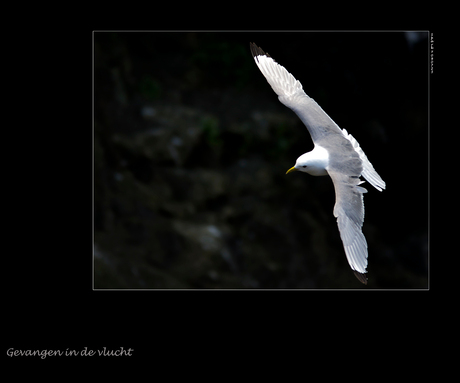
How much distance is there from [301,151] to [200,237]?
47.1 inches

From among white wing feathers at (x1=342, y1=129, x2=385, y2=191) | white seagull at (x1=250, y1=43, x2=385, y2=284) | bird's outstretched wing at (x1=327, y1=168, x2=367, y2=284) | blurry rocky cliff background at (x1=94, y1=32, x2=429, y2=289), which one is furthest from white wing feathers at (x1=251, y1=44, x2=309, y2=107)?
blurry rocky cliff background at (x1=94, y1=32, x2=429, y2=289)

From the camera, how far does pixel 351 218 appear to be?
2.08 meters

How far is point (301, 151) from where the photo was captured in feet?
14.8

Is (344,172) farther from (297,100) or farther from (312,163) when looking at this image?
(297,100)

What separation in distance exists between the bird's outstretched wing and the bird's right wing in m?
0.25

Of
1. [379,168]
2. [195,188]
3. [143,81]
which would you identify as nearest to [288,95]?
→ [379,168]

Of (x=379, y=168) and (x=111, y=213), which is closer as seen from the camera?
Result: (x=379, y=168)

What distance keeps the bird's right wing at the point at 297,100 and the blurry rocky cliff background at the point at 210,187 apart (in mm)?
2082

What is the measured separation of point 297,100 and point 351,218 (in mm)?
621

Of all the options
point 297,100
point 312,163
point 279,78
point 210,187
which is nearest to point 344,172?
point 312,163

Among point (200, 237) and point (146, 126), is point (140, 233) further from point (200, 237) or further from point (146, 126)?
point (146, 126)

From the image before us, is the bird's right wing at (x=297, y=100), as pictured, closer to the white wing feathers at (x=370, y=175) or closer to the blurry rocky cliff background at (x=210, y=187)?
the white wing feathers at (x=370, y=175)

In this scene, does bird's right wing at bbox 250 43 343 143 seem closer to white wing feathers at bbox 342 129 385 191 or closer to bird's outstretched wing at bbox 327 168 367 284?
white wing feathers at bbox 342 129 385 191

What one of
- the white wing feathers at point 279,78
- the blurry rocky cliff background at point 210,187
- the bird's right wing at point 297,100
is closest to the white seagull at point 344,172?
the bird's right wing at point 297,100
